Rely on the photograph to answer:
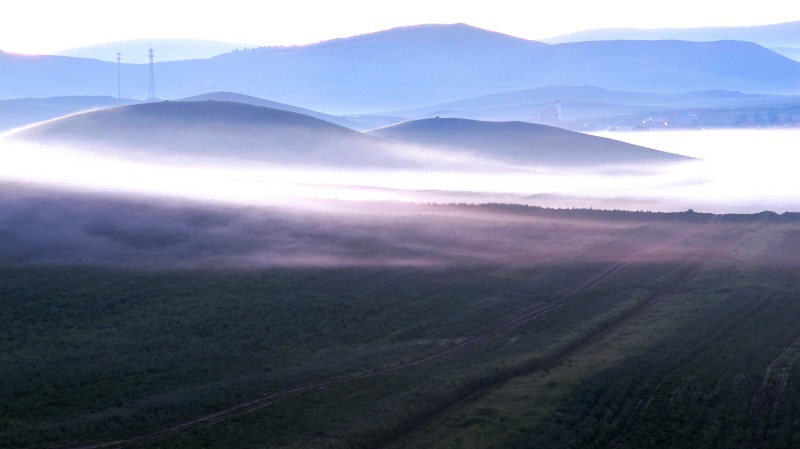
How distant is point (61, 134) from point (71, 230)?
48299 millimetres

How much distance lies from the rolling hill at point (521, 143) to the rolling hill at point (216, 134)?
29.6 feet

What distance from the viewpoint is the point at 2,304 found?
78.2ft

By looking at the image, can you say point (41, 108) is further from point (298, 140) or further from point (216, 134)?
point (298, 140)

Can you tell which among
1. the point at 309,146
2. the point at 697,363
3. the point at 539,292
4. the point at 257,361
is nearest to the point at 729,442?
the point at 697,363

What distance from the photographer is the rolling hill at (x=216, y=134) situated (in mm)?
76438

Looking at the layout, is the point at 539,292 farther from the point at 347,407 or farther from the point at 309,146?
the point at 309,146

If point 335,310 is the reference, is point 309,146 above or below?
above

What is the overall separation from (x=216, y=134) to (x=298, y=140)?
717 centimetres

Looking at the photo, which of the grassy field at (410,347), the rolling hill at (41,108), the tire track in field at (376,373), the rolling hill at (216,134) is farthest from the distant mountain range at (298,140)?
the rolling hill at (41,108)

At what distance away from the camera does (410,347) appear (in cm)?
2045

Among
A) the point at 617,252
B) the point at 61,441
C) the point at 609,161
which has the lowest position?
the point at 61,441

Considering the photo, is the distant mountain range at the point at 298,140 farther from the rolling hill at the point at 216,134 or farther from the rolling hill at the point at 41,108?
the rolling hill at the point at 41,108

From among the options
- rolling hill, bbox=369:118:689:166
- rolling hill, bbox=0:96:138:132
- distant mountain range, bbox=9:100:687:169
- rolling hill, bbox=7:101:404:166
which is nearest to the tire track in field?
distant mountain range, bbox=9:100:687:169

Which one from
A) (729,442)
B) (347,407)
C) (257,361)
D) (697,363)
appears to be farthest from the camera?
(257,361)
